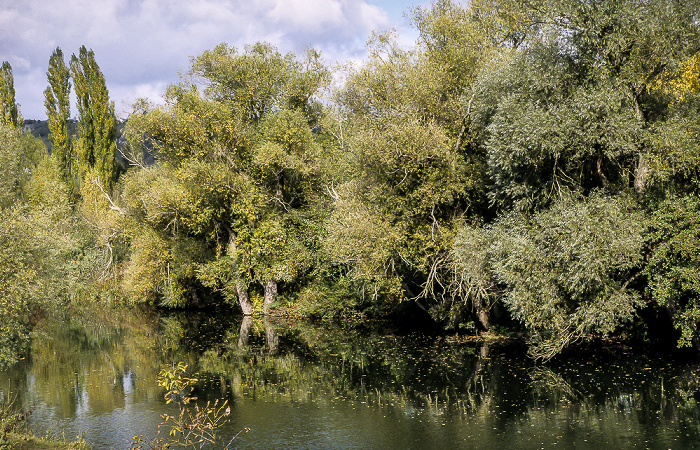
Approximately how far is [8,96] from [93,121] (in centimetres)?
1227

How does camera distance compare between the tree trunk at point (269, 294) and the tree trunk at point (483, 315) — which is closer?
the tree trunk at point (483, 315)

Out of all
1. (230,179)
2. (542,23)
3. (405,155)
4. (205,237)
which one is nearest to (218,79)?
(230,179)

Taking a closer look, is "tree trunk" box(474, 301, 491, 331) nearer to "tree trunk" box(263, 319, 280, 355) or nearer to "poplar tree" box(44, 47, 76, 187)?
"tree trunk" box(263, 319, 280, 355)

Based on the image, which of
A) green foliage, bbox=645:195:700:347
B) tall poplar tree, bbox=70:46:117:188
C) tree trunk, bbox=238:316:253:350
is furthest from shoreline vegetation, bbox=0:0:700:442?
tall poplar tree, bbox=70:46:117:188

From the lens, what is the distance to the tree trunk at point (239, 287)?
40.0 metres

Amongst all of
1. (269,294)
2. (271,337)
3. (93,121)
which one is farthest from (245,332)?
(93,121)

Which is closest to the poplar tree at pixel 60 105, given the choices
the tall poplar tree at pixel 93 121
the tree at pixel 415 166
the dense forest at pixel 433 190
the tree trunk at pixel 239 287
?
the tall poplar tree at pixel 93 121

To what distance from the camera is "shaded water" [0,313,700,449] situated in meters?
15.9

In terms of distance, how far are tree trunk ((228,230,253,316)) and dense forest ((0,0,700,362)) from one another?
16 centimetres

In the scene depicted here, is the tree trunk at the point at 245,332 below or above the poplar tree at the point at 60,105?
below

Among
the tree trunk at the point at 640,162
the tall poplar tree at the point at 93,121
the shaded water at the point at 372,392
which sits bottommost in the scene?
the shaded water at the point at 372,392

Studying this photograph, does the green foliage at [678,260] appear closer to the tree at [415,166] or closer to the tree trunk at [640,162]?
the tree trunk at [640,162]

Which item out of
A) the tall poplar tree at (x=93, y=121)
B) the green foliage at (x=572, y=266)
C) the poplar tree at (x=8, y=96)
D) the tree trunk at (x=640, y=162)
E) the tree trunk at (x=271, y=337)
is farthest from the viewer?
the poplar tree at (x=8, y=96)

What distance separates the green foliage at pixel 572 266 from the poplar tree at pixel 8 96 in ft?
172
